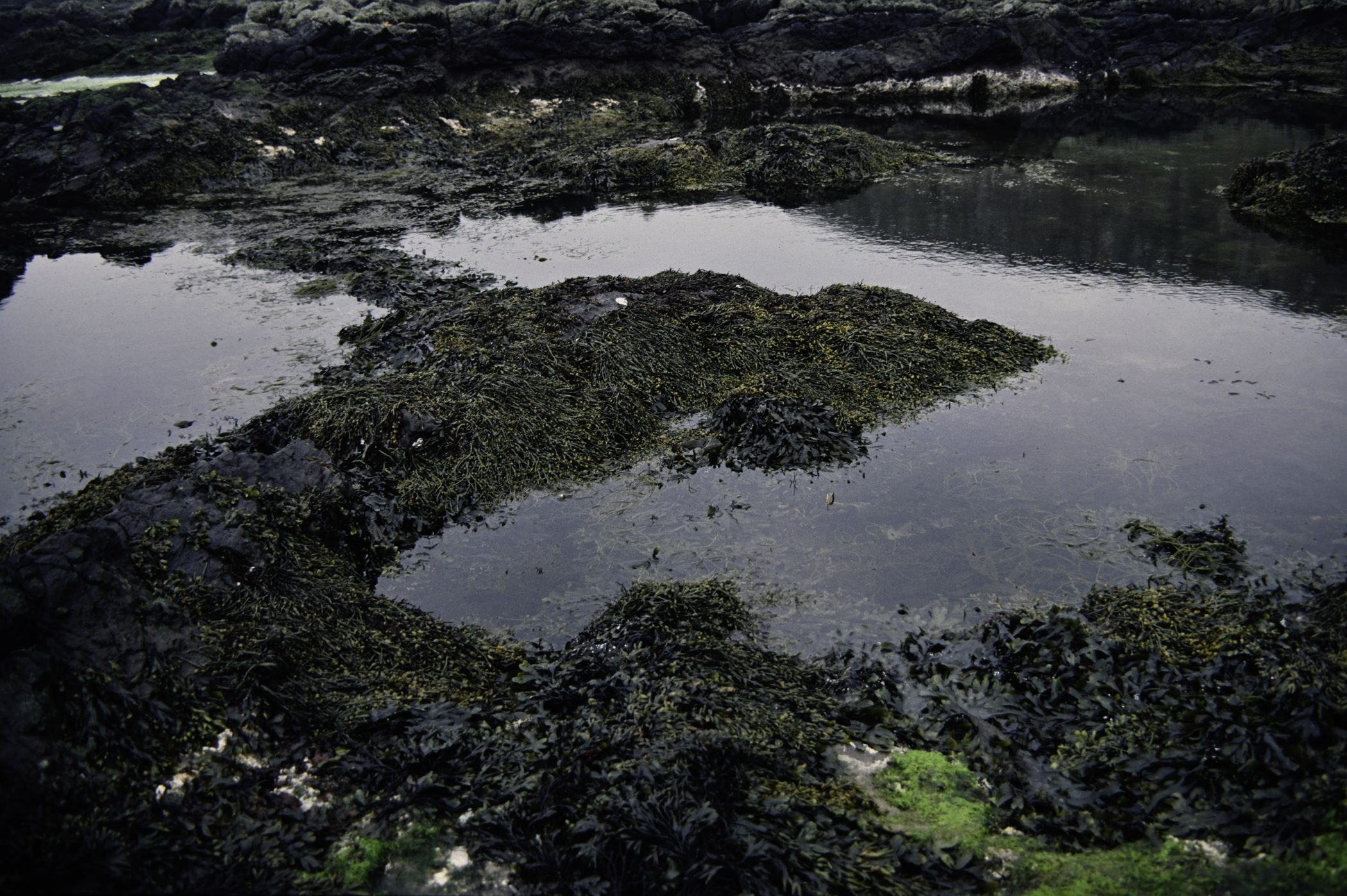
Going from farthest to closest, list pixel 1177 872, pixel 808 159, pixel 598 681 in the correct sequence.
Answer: pixel 808 159 → pixel 598 681 → pixel 1177 872

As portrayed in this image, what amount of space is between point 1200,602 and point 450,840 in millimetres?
4752

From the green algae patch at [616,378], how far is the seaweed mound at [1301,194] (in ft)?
21.3

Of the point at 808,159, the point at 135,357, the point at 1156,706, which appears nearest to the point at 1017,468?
the point at 1156,706

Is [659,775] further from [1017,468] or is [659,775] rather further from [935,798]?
[1017,468]

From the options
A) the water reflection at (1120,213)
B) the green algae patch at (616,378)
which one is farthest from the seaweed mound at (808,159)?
→ the green algae patch at (616,378)

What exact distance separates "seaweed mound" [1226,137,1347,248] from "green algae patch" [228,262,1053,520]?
6486mm

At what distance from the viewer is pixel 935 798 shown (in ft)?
13.5

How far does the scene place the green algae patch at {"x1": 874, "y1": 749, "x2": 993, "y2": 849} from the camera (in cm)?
392

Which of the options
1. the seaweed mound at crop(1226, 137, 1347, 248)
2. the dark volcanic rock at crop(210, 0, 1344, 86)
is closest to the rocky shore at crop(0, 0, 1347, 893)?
the seaweed mound at crop(1226, 137, 1347, 248)

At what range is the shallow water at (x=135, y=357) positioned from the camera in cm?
779

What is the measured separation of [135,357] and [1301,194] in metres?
16.5

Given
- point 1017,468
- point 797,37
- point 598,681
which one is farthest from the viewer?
point 797,37

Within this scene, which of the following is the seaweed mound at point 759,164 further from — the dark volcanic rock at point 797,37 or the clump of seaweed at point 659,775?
the clump of seaweed at point 659,775

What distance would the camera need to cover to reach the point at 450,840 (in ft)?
12.6
